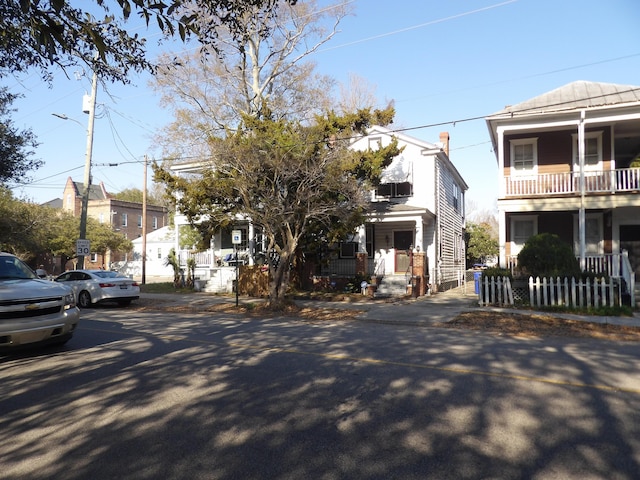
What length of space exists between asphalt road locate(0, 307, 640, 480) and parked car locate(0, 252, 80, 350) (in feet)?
1.57

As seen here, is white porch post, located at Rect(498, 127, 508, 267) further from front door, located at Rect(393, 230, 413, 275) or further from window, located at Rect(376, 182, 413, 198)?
window, located at Rect(376, 182, 413, 198)

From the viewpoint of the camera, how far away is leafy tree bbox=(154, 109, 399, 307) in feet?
50.2

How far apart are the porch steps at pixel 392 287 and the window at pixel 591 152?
27.0 feet

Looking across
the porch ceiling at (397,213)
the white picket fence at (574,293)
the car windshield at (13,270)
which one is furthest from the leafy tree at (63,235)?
the white picket fence at (574,293)

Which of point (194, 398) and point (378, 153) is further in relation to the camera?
point (378, 153)

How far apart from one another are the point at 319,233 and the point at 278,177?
475 centimetres

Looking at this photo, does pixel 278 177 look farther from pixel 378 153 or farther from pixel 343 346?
pixel 343 346

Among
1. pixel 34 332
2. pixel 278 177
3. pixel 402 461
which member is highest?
pixel 278 177

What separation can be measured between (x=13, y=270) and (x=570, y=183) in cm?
1796

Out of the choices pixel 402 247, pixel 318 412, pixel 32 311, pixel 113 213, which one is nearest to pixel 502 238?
pixel 402 247

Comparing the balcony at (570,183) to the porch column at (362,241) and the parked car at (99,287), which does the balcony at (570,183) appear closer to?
the porch column at (362,241)

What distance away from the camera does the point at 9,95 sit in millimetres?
13828

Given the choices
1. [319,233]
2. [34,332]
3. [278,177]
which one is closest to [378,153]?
[319,233]

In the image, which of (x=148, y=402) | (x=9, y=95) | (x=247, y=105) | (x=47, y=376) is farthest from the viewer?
(x=247, y=105)
